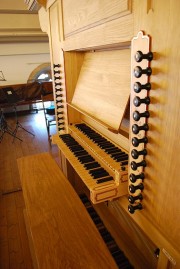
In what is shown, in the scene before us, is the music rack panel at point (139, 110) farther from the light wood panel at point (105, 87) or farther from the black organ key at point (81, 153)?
the black organ key at point (81, 153)

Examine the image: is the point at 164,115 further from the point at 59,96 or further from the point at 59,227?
the point at 59,96

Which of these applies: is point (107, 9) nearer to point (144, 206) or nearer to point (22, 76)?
point (144, 206)

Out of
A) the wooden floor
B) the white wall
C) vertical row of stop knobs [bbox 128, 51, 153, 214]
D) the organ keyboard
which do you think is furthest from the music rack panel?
the white wall

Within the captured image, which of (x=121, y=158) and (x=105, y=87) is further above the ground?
(x=105, y=87)

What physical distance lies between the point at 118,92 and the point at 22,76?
247 inches

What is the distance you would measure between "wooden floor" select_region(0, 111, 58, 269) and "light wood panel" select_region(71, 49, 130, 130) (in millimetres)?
1484

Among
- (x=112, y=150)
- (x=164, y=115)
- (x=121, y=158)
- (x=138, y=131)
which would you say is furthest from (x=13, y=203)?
(x=164, y=115)

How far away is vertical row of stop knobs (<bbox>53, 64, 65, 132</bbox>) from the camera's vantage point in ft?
7.68

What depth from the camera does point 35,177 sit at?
2197 mm

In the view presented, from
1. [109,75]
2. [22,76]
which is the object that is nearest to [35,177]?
[109,75]

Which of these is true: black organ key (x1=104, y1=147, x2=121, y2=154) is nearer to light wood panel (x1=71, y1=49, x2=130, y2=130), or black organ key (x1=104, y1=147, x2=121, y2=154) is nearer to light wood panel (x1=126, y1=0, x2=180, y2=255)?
light wood panel (x1=71, y1=49, x2=130, y2=130)

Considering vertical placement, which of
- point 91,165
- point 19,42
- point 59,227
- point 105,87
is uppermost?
point 19,42

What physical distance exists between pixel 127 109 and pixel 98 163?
18.2 inches

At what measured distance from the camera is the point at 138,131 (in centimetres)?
98
